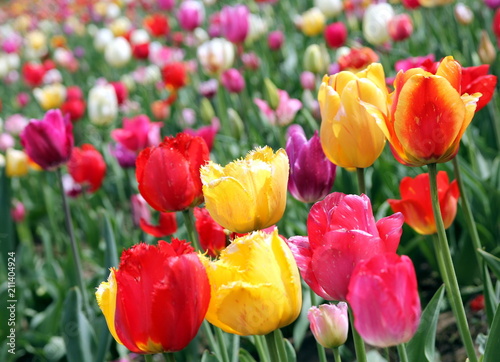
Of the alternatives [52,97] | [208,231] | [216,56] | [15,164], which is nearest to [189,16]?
[216,56]

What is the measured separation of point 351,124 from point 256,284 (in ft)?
1.16

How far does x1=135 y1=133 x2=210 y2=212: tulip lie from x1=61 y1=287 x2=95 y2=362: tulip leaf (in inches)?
25.9

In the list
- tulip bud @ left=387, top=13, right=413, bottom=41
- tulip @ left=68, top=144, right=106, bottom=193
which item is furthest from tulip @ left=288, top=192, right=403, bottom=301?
tulip bud @ left=387, top=13, right=413, bottom=41

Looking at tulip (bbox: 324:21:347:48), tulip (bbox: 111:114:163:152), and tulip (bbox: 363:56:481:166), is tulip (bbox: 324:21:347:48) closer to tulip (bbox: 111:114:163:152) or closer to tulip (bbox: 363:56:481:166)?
tulip (bbox: 111:114:163:152)

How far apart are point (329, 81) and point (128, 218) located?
2.45m

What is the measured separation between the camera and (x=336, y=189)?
237 centimetres

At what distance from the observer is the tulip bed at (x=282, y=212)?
0.78 meters

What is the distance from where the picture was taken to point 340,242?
2.48 feet

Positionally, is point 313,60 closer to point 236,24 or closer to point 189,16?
point 236,24

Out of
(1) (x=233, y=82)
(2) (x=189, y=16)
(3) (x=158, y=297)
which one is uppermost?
(3) (x=158, y=297)

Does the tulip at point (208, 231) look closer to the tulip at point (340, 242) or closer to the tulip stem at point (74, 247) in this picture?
the tulip at point (340, 242)

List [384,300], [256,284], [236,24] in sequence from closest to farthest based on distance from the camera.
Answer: [384,300] → [256,284] → [236,24]

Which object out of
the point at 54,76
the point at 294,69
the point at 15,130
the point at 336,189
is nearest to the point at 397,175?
the point at 336,189

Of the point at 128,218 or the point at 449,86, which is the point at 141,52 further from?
the point at 449,86
